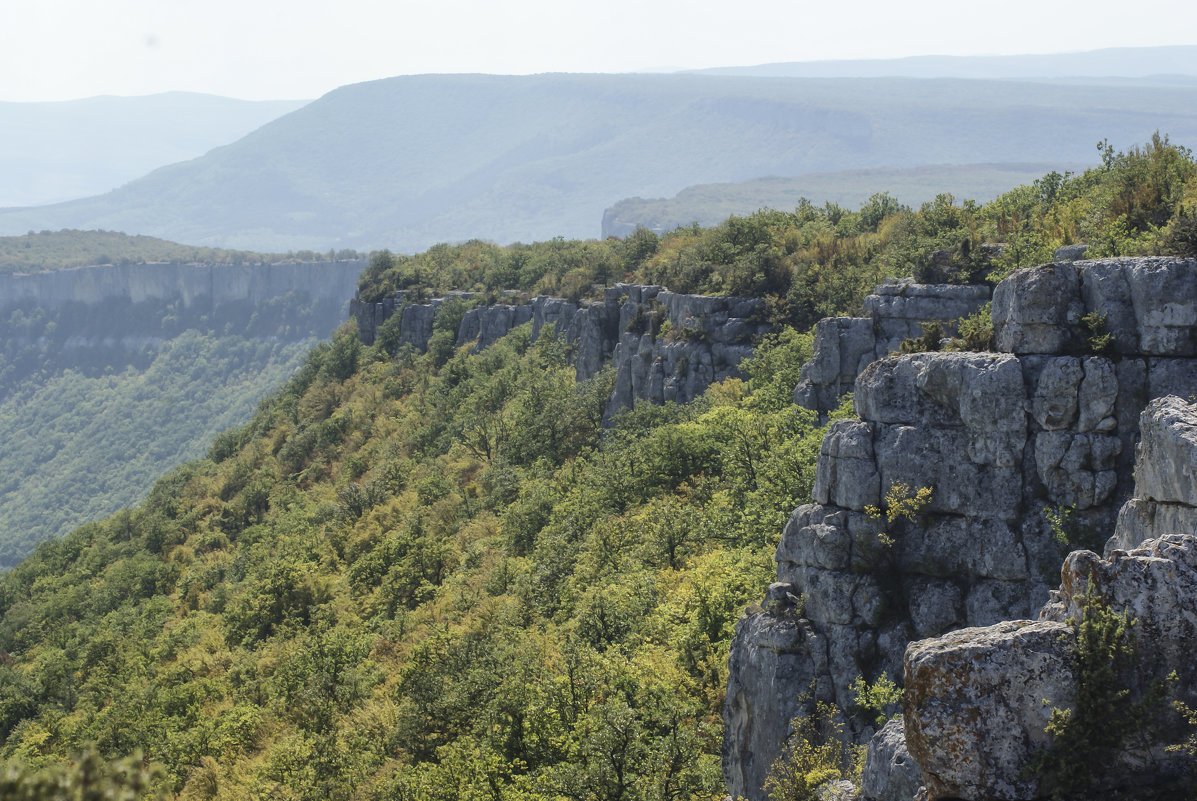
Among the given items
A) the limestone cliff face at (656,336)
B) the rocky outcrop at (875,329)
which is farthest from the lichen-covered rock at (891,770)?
the limestone cliff face at (656,336)

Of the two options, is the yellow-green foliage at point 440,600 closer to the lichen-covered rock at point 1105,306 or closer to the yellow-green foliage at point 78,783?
the lichen-covered rock at point 1105,306

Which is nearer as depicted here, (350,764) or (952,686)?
(952,686)

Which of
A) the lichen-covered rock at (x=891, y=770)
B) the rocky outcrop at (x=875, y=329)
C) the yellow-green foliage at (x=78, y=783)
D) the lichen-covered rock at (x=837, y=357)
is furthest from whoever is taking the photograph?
the lichen-covered rock at (x=837, y=357)

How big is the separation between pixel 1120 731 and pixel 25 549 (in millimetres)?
158731

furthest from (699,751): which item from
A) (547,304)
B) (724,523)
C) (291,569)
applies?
(547,304)

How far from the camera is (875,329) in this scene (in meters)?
35.3

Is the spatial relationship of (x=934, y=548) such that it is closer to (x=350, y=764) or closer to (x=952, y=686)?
(x=952, y=686)

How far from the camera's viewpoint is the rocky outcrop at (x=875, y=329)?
33156 millimetres

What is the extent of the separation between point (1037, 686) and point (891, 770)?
Result: 2.81 m

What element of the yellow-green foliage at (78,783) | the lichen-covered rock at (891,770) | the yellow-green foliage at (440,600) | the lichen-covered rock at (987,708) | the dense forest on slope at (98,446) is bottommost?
the dense forest on slope at (98,446)

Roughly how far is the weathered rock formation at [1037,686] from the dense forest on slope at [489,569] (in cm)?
957

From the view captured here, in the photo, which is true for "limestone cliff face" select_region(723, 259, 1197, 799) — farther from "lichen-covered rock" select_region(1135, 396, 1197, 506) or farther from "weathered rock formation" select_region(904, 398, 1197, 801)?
"weathered rock formation" select_region(904, 398, 1197, 801)

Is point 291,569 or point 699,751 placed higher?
point 699,751

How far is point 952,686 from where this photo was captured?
12.8m
